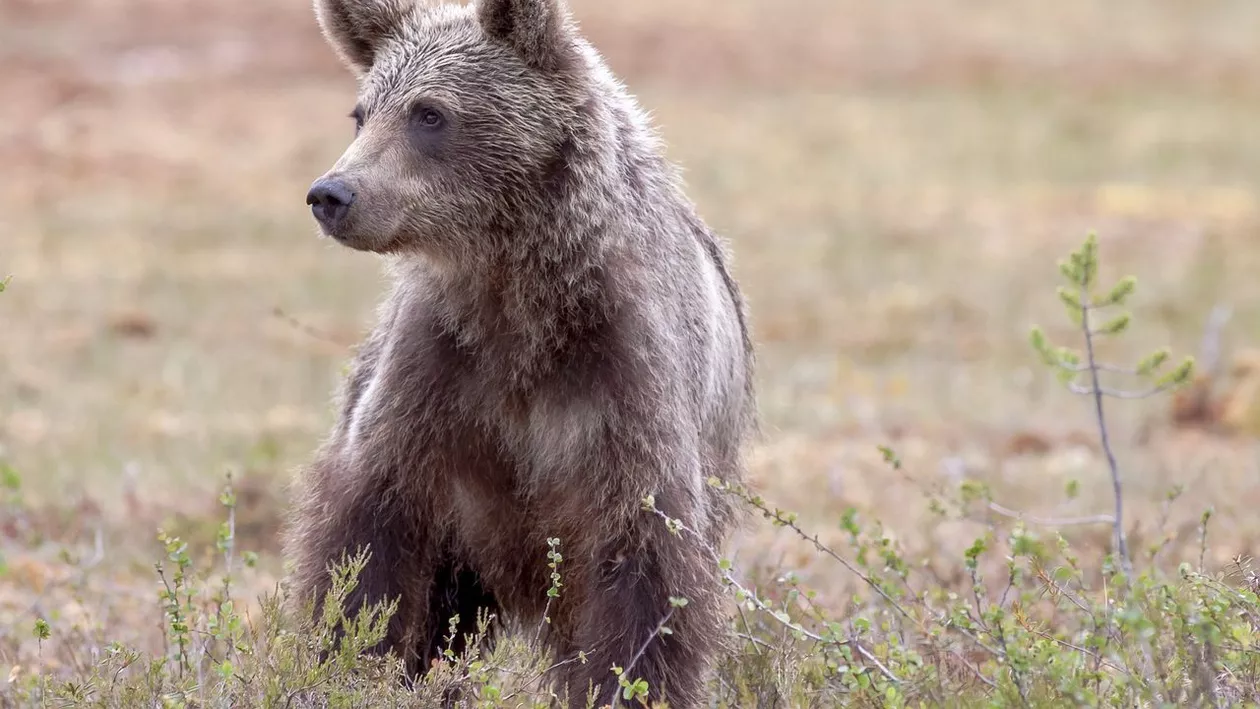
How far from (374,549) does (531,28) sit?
5.44ft

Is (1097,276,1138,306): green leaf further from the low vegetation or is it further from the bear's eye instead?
the bear's eye

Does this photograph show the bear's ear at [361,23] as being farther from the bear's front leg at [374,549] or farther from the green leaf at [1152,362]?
the green leaf at [1152,362]

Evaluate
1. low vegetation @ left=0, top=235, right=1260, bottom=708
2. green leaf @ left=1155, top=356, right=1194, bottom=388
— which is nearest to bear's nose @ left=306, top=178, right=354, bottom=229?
low vegetation @ left=0, top=235, right=1260, bottom=708

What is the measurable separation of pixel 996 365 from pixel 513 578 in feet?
32.5

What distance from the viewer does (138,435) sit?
10.9 m

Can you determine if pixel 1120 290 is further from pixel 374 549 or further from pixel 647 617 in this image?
pixel 374 549

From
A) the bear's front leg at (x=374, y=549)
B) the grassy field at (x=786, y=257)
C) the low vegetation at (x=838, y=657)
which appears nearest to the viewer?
the low vegetation at (x=838, y=657)

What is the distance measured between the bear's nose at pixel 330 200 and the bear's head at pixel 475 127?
139mm

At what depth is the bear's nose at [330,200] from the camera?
4.86m

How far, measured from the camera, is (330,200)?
4.87 m

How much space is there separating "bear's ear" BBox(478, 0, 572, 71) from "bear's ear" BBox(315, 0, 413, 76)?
1.27ft

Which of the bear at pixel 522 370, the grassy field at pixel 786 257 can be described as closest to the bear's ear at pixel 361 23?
the bear at pixel 522 370

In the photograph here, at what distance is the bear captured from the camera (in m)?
4.81

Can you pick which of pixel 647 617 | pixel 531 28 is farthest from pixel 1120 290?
pixel 531 28
